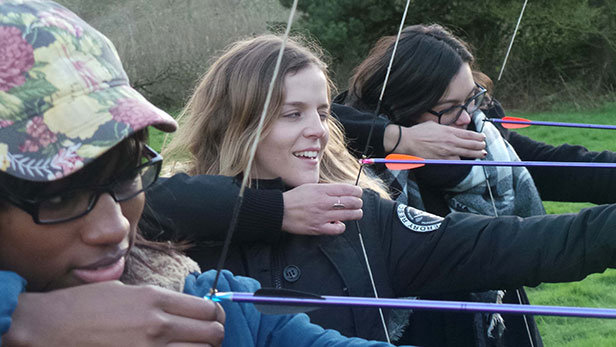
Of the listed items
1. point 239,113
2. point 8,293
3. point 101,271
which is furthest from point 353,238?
point 8,293

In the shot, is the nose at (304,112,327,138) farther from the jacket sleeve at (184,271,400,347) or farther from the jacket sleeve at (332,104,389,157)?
the jacket sleeve at (184,271,400,347)

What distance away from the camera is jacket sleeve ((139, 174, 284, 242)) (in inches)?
64.9

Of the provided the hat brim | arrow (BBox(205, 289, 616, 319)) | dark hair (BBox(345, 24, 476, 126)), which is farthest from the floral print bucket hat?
dark hair (BBox(345, 24, 476, 126))

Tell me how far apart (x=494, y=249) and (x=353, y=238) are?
0.31 m

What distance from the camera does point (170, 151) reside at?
82.9 inches

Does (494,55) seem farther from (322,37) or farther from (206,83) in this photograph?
(206,83)

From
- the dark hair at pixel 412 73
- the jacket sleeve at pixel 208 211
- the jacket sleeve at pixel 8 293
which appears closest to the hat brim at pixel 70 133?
the jacket sleeve at pixel 8 293

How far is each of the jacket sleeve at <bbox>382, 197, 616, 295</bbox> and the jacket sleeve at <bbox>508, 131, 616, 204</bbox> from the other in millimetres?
978

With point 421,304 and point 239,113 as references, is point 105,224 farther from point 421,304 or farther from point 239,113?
point 239,113

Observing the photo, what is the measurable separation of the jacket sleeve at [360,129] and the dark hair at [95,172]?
144cm

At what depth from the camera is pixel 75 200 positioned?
0.88 meters

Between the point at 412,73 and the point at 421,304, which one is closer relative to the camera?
the point at 421,304

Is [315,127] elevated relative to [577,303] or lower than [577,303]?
elevated

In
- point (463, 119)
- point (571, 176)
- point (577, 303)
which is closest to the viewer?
point (463, 119)
